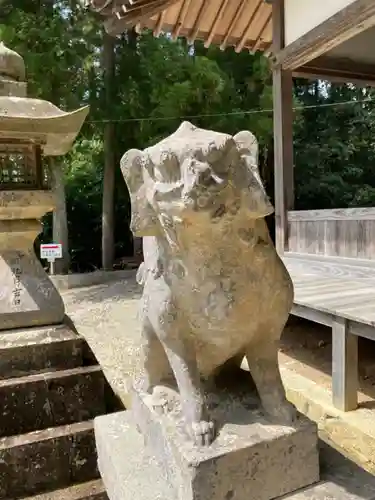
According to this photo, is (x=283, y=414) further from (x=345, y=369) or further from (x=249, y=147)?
(x=345, y=369)

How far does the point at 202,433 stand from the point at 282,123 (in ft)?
12.8

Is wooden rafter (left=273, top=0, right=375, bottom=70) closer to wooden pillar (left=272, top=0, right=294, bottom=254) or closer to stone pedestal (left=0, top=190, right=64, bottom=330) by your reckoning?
wooden pillar (left=272, top=0, right=294, bottom=254)

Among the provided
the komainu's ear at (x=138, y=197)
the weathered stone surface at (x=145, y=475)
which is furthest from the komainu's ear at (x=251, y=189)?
the weathered stone surface at (x=145, y=475)

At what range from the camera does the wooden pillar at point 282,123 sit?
452 cm

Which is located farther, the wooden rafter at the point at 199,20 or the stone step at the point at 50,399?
the wooden rafter at the point at 199,20

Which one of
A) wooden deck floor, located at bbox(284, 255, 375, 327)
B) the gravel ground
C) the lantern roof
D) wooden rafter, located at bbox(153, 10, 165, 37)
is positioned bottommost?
the gravel ground

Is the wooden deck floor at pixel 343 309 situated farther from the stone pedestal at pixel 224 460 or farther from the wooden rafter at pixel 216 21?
the wooden rafter at pixel 216 21

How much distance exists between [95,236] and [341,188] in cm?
609

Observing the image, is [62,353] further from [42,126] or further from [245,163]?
[245,163]

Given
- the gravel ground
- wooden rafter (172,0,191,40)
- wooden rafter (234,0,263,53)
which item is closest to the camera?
the gravel ground

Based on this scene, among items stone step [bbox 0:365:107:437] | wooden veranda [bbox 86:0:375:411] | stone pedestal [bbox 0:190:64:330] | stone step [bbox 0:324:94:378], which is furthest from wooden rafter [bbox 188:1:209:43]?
stone step [bbox 0:365:107:437]

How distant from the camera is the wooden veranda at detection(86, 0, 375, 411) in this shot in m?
2.79

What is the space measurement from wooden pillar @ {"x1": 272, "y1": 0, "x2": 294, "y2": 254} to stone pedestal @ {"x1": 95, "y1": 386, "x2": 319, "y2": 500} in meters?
3.48

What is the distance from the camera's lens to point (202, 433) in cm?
119
